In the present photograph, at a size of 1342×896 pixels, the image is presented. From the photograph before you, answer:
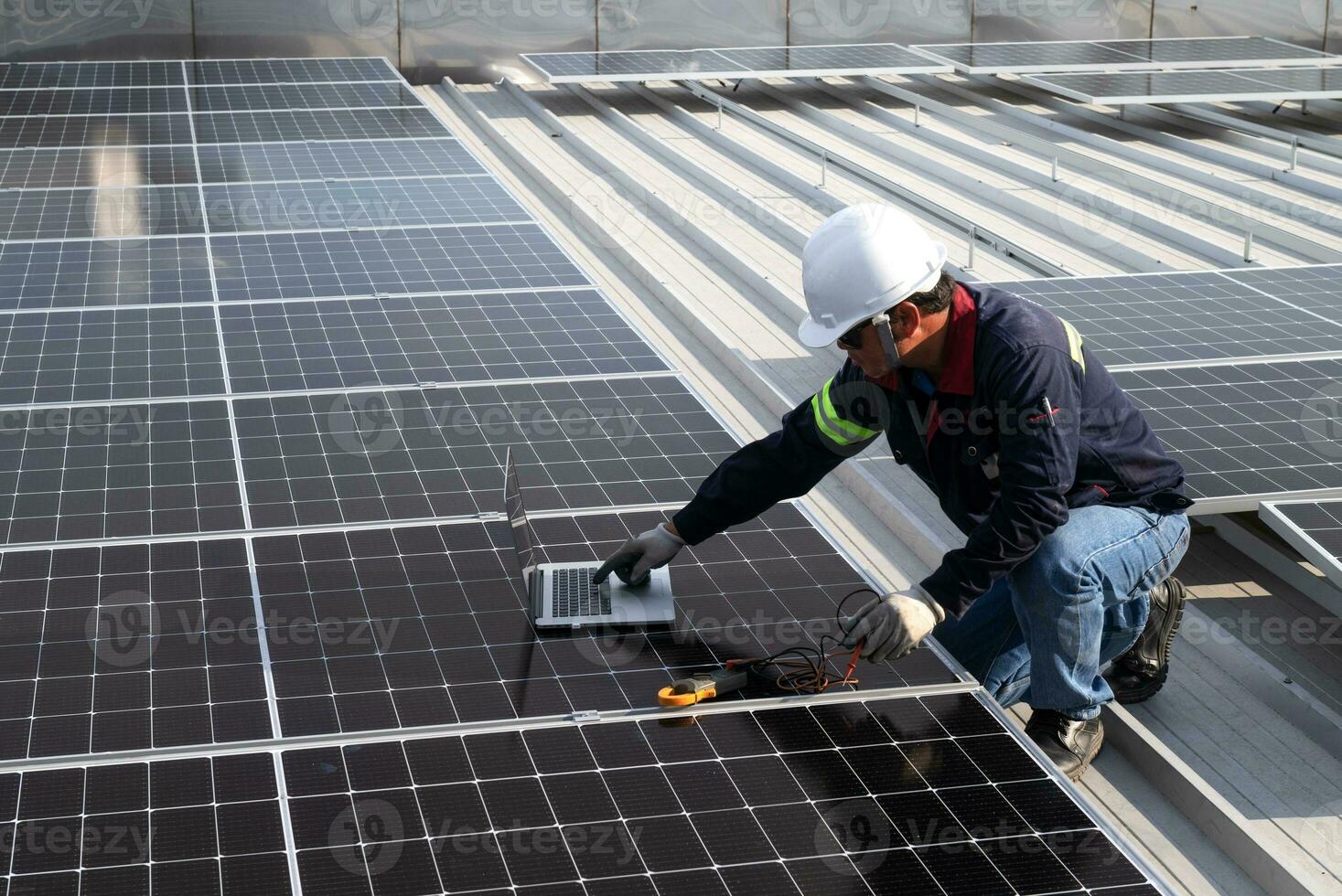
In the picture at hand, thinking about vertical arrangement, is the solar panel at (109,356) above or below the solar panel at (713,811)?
above

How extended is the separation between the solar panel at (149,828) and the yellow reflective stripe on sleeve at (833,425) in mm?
1817

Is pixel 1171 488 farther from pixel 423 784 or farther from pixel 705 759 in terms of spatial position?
pixel 423 784

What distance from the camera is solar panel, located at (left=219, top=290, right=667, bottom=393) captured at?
6.40m

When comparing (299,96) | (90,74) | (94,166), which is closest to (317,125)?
(299,96)

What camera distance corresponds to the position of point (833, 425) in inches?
172

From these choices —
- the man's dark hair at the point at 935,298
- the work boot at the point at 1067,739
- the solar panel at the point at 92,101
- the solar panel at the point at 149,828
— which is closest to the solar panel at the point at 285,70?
the solar panel at the point at 92,101

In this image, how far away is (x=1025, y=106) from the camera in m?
15.3

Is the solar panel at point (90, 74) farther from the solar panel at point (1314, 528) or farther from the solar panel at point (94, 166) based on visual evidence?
the solar panel at point (1314, 528)

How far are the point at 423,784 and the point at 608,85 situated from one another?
44.3 ft

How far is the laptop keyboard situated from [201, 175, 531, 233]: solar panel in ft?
16.5

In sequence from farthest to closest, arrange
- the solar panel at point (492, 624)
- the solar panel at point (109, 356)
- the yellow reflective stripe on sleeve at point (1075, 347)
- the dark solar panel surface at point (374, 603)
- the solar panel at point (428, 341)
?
the solar panel at point (428, 341) → the solar panel at point (109, 356) → the yellow reflective stripe on sleeve at point (1075, 347) → the solar panel at point (492, 624) → the dark solar panel surface at point (374, 603)

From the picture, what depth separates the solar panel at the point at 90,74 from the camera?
14016 mm

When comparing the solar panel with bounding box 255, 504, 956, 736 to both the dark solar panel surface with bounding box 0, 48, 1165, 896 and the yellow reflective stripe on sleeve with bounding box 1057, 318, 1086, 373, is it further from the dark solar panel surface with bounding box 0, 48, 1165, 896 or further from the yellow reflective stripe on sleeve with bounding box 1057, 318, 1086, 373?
the yellow reflective stripe on sleeve with bounding box 1057, 318, 1086, 373

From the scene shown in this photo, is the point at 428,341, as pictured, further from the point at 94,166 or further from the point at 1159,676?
the point at 94,166
